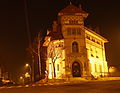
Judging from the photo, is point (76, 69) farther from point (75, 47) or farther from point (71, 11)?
point (71, 11)

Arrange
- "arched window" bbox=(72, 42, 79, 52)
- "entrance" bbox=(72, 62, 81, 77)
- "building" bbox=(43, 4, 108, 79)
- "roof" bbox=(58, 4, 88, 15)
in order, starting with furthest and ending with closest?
"roof" bbox=(58, 4, 88, 15)
"arched window" bbox=(72, 42, 79, 52)
"entrance" bbox=(72, 62, 81, 77)
"building" bbox=(43, 4, 108, 79)

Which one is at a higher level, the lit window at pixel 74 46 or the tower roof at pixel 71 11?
the tower roof at pixel 71 11

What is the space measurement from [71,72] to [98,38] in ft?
51.3

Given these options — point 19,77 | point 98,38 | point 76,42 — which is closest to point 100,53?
point 98,38

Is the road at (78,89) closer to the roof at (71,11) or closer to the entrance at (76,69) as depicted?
the entrance at (76,69)

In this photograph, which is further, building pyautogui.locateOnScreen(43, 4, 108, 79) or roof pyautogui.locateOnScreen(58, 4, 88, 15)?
roof pyautogui.locateOnScreen(58, 4, 88, 15)

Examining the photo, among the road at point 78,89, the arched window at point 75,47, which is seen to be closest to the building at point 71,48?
the arched window at point 75,47

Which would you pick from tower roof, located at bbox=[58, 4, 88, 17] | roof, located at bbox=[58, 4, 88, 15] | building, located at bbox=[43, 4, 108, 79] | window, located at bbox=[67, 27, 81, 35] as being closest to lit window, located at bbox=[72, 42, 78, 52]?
building, located at bbox=[43, 4, 108, 79]

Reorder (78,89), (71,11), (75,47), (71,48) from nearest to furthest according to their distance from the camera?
(78,89) → (71,48) → (75,47) → (71,11)

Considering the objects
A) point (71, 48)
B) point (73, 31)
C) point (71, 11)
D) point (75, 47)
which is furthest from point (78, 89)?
point (71, 11)

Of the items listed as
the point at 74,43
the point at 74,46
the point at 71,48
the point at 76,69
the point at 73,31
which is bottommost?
the point at 76,69

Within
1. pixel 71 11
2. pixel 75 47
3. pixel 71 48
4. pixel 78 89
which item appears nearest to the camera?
pixel 78 89

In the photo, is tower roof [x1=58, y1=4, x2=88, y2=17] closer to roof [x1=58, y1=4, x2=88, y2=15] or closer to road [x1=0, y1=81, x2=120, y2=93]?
roof [x1=58, y1=4, x2=88, y2=15]

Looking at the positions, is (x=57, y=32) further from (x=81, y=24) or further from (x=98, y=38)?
(x=98, y=38)
